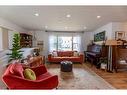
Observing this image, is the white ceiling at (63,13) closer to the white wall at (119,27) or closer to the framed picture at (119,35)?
the white wall at (119,27)

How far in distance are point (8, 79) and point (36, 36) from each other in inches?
300

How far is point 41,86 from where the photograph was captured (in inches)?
115

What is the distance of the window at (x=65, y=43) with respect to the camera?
410 inches

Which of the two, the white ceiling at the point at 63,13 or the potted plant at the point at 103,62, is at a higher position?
the white ceiling at the point at 63,13

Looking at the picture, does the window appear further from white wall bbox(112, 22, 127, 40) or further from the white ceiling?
the white ceiling

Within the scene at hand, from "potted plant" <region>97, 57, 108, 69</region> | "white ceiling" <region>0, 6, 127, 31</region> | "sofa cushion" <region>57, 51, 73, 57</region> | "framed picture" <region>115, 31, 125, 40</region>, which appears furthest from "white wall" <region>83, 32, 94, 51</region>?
"white ceiling" <region>0, 6, 127, 31</region>

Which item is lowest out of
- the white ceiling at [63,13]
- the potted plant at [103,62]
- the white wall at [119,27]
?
the potted plant at [103,62]

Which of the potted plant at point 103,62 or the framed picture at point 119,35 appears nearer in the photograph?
the potted plant at point 103,62

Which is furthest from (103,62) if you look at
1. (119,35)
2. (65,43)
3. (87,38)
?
(65,43)

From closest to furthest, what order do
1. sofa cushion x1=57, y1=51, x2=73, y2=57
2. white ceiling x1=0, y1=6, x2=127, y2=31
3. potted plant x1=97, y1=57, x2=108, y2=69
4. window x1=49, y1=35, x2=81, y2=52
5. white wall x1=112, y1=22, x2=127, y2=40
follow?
white ceiling x1=0, y1=6, x2=127, y2=31 → potted plant x1=97, y1=57, x2=108, y2=69 → white wall x1=112, y1=22, x2=127, y2=40 → sofa cushion x1=57, y1=51, x2=73, y2=57 → window x1=49, y1=35, x2=81, y2=52

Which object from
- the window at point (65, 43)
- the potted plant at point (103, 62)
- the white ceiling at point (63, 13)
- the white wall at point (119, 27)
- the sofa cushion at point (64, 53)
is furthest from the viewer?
the window at point (65, 43)

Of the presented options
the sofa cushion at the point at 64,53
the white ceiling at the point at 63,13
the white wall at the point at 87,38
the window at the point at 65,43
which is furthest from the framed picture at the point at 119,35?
the window at the point at 65,43

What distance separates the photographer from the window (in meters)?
10.4
